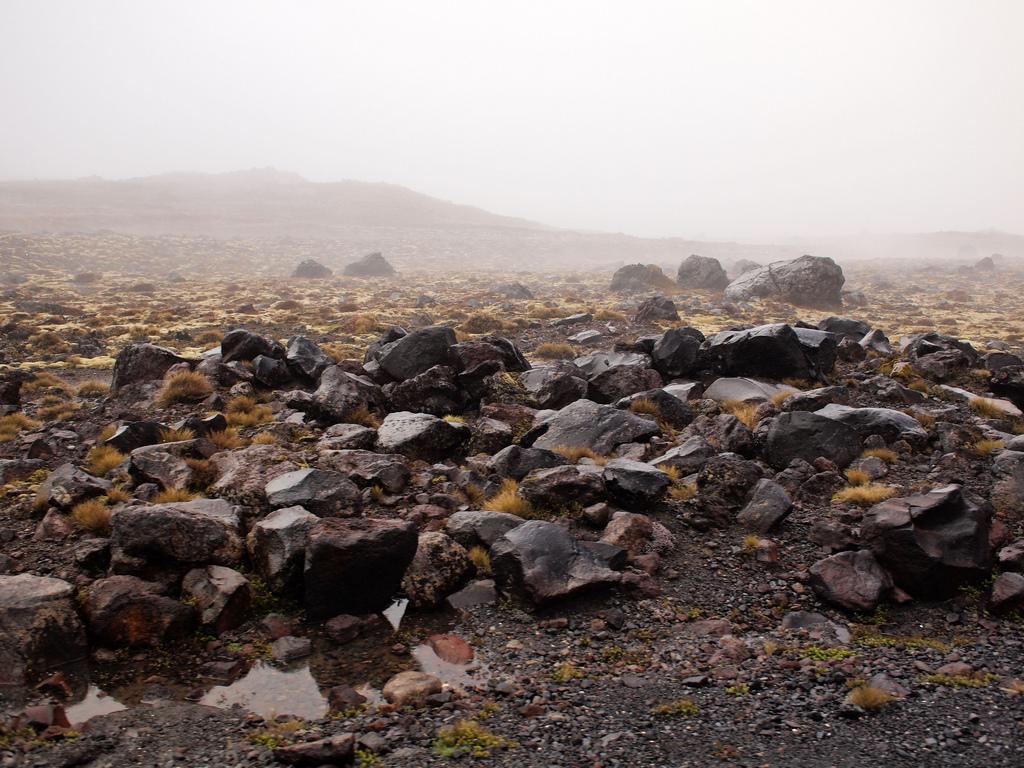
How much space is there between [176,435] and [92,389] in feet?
24.2

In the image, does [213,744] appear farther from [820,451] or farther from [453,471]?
[820,451]

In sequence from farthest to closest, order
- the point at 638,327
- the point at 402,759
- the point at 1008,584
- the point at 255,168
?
the point at 255,168 < the point at 638,327 < the point at 1008,584 < the point at 402,759

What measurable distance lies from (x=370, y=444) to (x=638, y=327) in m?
20.0

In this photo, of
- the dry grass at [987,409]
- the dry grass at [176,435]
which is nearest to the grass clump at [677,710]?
the dry grass at [176,435]

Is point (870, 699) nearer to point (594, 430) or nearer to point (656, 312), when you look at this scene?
point (594, 430)

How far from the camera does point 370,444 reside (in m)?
14.1

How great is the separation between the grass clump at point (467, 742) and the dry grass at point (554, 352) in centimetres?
1866

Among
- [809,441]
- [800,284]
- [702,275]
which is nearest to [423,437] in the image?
[809,441]

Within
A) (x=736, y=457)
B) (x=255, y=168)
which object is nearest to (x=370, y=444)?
(x=736, y=457)

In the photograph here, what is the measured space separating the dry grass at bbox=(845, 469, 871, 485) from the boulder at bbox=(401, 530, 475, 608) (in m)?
7.72

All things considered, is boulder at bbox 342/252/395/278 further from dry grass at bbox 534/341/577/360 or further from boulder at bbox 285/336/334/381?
boulder at bbox 285/336/334/381

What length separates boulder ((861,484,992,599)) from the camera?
29.0 feet

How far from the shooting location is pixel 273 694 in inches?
292

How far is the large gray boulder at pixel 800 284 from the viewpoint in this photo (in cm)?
4341
